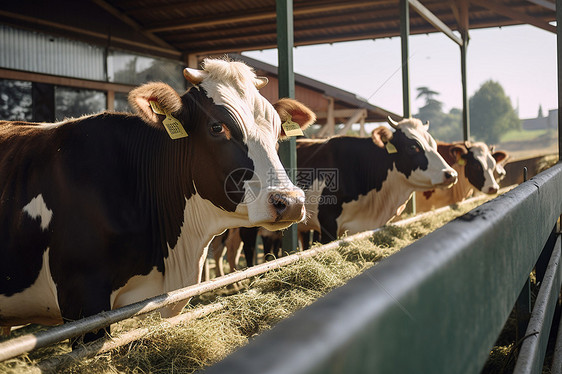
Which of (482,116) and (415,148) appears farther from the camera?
(482,116)

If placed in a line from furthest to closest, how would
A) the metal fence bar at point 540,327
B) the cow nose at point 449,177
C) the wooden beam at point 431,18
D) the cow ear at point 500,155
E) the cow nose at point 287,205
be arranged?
the cow ear at point 500,155 < the wooden beam at point 431,18 < the cow nose at point 449,177 < the cow nose at point 287,205 < the metal fence bar at point 540,327

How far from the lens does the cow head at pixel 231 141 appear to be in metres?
2.42

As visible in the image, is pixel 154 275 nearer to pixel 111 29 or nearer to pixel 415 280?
pixel 415 280

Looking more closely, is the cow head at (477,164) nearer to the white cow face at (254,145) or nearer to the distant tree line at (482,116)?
the white cow face at (254,145)

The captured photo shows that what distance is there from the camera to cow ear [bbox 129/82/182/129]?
252 centimetres

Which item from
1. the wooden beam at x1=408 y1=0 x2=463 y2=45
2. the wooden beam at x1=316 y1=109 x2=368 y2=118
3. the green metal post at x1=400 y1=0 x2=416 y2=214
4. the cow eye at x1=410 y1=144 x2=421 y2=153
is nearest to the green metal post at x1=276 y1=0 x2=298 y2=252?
the cow eye at x1=410 y1=144 x2=421 y2=153

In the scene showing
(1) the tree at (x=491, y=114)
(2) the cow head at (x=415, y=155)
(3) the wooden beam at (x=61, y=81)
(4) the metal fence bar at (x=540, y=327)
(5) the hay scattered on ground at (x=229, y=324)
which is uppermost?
(1) the tree at (x=491, y=114)

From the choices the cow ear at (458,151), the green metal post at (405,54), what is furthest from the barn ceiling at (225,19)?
the cow ear at (458,151)

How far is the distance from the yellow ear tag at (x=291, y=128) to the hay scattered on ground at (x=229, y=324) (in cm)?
83

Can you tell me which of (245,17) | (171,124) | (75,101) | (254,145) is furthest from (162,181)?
(75,101)

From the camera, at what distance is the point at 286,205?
2.32m

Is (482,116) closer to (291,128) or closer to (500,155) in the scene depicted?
(500,155)

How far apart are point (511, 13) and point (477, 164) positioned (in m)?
2.82

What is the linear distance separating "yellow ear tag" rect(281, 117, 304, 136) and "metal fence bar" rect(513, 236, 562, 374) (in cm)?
166
